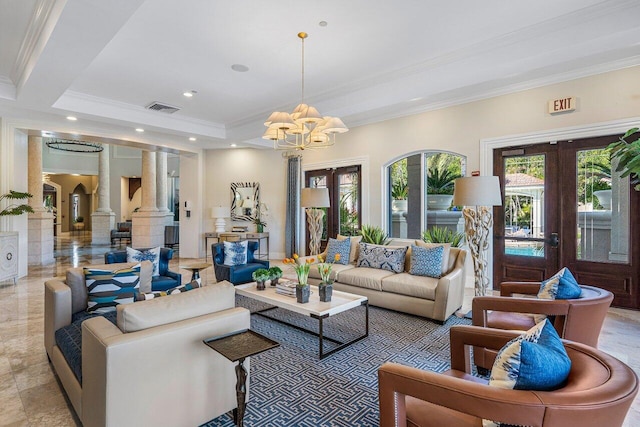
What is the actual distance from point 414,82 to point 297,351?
388 centimetres

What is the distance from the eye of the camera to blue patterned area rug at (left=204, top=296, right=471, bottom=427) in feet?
7.16

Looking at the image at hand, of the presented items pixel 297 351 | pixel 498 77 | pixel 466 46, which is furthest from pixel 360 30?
pixel 297 351

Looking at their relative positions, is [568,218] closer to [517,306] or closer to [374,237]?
[374,237]

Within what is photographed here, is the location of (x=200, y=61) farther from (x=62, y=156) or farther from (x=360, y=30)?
(x=62, y=156)

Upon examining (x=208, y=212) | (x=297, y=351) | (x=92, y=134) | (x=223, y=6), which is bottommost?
(x=297, y=351)

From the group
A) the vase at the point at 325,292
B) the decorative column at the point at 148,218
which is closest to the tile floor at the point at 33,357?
the vase at the point at 325,292

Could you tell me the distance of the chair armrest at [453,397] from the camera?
3.73 feet

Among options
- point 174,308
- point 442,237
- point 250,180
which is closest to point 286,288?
point 174,308

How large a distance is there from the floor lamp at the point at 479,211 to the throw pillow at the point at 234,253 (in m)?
3.32

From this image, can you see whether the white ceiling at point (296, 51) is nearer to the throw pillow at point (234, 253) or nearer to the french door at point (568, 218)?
the french door at point (568, 218)

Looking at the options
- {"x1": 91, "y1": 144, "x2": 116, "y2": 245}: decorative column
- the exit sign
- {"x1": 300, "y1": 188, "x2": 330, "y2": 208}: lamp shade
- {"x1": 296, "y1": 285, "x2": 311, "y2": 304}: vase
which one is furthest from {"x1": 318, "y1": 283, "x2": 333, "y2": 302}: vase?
{"x1": 91, "y1": 144, "x2": 116, "y2": 245}: decorative column

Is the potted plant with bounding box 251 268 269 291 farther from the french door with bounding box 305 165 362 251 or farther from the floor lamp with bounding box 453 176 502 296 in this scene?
the french door with bounding box 305 165 362 251

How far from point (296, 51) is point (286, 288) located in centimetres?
283

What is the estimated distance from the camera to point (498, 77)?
4.16 meters
